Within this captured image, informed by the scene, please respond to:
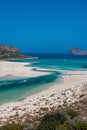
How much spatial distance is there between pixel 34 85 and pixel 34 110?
742 inches

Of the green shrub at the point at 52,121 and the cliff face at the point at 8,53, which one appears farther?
the cliff face at the point at 8,53

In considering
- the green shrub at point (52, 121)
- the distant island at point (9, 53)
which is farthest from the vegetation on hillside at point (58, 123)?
the distant island at point (9, 53)

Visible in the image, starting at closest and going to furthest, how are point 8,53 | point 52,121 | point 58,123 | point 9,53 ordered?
point 58,123 < point 52,121 < point 8,53 < point 9,53

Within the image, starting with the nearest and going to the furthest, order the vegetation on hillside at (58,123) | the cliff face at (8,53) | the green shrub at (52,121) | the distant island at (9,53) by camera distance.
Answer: the vegetation on hillside at (58,123) < the green shrub at (52,121) < the cliff face at (8,53) < the distant island at (9,53)

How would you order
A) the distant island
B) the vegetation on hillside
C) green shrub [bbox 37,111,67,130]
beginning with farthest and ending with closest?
the distant island
green shrub [bbox 37,111,67,130]
the vegetation on hillside

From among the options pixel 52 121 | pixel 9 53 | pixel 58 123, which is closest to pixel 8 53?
pixel 9 53

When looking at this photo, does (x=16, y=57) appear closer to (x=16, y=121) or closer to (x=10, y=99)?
(x=10, y=99)

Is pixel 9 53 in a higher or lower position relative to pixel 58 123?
higher

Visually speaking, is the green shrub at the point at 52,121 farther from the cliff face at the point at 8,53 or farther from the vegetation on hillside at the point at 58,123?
the cliff face at the point at 8,53

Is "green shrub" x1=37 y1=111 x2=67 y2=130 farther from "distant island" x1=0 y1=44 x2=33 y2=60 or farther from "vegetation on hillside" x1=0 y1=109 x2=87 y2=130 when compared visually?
"distant island" x1=0 y1=44 x2=33 y2=60

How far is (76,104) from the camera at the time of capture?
82.6 ft

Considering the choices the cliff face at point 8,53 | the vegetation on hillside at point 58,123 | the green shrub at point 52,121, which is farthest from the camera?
the cliff face at point 8,53

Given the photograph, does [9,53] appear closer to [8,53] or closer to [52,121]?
[8,53]

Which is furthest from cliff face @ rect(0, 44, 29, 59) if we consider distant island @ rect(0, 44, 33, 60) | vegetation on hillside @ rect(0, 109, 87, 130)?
vegetation on hillside @ rect(0, 109, 87, 130)
